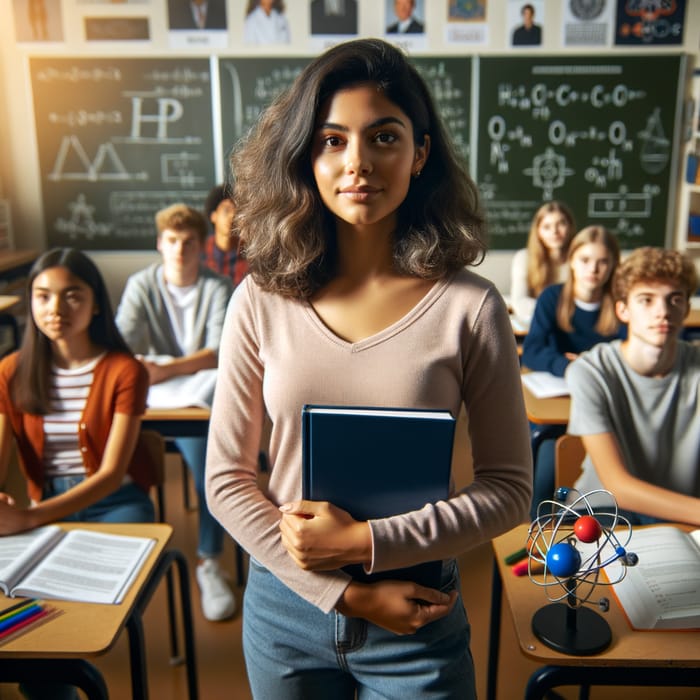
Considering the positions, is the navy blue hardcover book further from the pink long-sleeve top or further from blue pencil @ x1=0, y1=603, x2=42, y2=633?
blue pencil @ x1=0, y1=603, x2=42, y2=633

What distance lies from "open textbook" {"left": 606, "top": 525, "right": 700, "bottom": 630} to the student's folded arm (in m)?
0.19

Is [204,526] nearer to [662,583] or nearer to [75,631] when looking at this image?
[75,631]

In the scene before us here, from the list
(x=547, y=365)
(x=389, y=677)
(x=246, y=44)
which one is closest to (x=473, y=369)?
(x=389, y=677)

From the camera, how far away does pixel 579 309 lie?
10.1ft

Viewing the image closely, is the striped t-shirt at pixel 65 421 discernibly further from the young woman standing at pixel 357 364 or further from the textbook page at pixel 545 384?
the textbook page at pixel 545 384

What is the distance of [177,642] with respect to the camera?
2.27m

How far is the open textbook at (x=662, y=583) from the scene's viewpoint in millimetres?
1242

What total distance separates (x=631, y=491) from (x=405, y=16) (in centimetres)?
384

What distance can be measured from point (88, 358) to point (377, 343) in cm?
133

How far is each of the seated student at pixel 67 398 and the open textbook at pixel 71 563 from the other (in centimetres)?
40

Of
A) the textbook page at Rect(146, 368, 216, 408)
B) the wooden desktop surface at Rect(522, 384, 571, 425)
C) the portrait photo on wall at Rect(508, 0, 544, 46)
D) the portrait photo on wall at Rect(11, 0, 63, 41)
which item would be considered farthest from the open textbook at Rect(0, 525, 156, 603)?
the portrait photo on wall at Rect(508, 0, 544, 46)

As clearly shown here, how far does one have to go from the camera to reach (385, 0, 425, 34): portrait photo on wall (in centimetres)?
466

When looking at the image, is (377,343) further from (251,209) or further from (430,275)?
(251,209)

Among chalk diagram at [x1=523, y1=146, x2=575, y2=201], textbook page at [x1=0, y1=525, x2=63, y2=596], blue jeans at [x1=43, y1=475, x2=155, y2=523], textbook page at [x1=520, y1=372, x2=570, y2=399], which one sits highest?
chalk diagram at [x1=523, y1=146, x2=575, y2=201]
